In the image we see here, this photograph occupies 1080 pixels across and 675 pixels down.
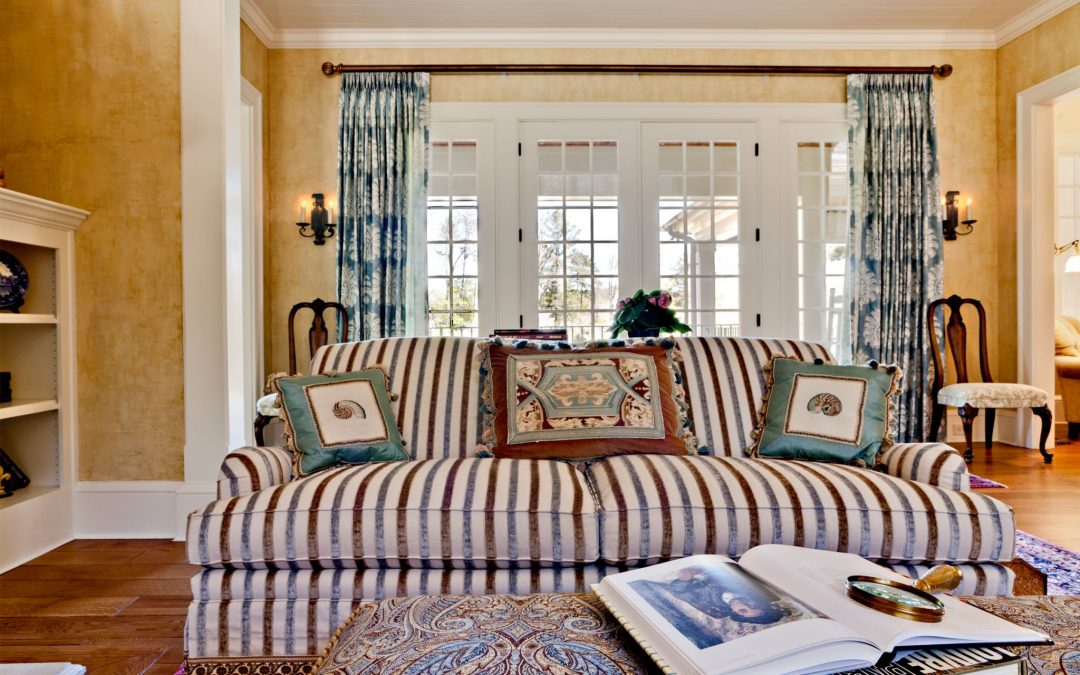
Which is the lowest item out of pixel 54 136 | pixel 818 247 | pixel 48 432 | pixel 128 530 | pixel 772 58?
pixel 128 530

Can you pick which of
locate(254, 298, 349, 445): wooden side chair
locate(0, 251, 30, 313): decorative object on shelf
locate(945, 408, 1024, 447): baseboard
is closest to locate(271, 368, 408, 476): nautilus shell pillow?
locate(0, 251, 30, 313): decorative object on shelf

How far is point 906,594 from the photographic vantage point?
0.85 m

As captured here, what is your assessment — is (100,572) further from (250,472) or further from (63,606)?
(250,472)

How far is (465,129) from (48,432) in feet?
9.98

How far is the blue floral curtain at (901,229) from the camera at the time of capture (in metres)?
4.40

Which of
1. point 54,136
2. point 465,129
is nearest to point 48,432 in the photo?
point 54,136

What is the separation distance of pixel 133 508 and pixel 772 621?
2836 millimetres

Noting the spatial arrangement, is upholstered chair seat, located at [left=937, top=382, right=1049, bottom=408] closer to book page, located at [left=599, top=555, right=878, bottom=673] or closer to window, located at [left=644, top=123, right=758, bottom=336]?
window, located at [left=644, top=123, right=758, bottom=336]

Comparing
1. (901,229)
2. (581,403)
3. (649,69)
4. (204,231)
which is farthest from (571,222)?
(581,403)

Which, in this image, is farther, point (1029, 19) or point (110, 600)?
point (1029, 19)

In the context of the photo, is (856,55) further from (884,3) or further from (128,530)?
(128,530)

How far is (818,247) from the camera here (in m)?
4.54

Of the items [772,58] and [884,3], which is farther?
[772,58]

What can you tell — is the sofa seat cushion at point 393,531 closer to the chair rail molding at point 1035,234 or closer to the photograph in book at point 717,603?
the photograph in book at point 717,603
